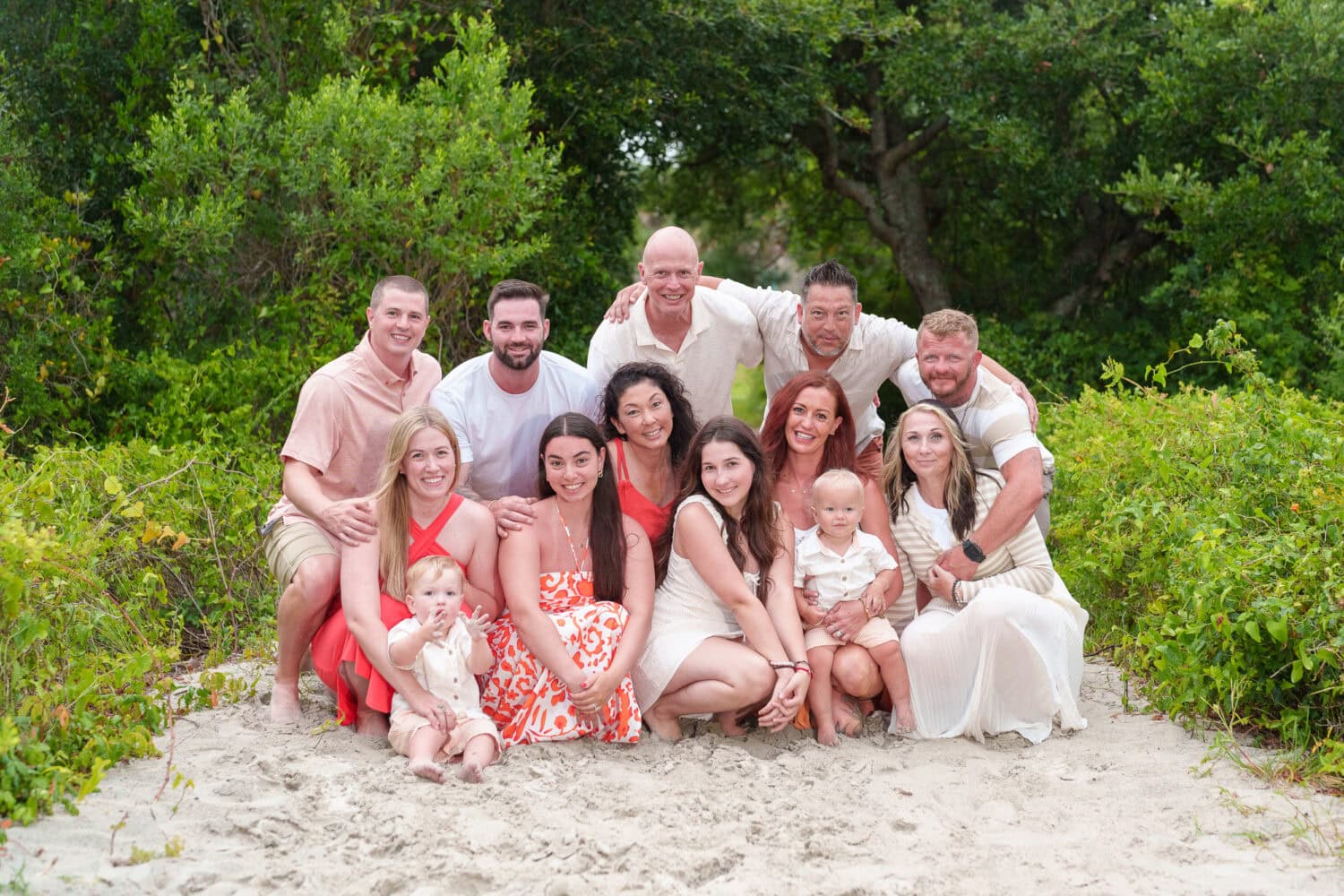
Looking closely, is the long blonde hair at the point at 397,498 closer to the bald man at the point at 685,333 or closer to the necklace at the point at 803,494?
the bald man at the point at 685,333

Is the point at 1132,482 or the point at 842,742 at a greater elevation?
the point at 1132,482

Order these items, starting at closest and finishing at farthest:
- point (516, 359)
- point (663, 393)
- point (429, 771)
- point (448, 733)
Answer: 1. point (429, 771)
2. point (448, 733)
3. point (663, 393)
4. point (516, 359)

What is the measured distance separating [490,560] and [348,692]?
70cm

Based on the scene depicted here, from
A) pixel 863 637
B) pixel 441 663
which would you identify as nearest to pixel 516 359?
pixel 441 663

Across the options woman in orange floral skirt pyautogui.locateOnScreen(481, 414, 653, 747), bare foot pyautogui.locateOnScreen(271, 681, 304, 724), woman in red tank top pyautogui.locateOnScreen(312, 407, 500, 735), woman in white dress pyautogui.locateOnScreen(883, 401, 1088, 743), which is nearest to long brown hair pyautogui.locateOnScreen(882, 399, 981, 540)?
woman in white dress pyautogui.locateOnScreen(883, 401, 1088, 743)

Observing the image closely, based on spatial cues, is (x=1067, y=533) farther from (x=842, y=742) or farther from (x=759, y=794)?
(x=759, y=794)

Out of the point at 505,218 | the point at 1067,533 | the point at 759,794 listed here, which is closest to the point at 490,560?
the point at 759,794

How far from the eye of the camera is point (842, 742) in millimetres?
4777

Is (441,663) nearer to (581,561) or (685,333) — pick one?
(581,561)

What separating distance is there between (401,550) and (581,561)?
66cm

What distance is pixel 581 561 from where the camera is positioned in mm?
4828

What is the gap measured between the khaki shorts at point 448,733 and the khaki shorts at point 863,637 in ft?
3.93

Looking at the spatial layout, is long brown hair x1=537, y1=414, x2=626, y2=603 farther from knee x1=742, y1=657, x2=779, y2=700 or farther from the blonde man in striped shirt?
the blonde man in striped shirt

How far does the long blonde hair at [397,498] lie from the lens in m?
4.62
